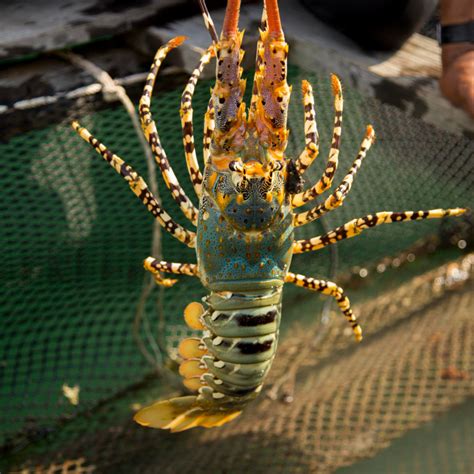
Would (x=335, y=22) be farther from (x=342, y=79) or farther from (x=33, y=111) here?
(x=33, y=111)

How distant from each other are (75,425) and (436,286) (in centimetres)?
167

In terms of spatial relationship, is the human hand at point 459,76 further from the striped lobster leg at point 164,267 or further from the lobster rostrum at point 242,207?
the striped lobster leg at point 164,267

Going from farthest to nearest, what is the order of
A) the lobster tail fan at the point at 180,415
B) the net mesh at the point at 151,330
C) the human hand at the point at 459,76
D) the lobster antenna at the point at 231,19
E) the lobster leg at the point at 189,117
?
1. the net mesh at the point at 151,330
2. the human hand at the point at 459,76
3. the lobster tail fan at the point at 180,415
4. the lobster leg at the point at 189,117
5. the lobster antenna at the point at 231,19

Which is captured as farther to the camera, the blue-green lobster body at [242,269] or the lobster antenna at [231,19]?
Answer: the blue-green lobster body at [242,269]

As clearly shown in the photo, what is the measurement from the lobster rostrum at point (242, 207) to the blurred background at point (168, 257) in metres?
0.49

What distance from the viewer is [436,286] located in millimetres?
3367

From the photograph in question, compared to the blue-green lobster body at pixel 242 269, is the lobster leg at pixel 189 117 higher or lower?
higher

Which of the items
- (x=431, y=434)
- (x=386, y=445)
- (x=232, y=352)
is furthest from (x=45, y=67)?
(x=431, y=434)

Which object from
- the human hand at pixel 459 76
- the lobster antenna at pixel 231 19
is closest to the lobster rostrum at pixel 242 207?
the lobster antenna at pixel 231 19

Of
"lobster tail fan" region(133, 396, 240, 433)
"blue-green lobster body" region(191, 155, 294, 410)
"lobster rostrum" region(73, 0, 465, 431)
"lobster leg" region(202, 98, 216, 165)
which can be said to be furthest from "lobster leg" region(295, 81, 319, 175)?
"lobster tail fan" region(133, 396, 240, 433)

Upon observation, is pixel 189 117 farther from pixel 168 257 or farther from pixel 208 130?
pixel 168 257

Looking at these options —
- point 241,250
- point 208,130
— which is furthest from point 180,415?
point 208,130

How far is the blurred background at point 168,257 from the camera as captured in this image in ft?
7.83

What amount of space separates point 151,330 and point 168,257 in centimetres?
31
